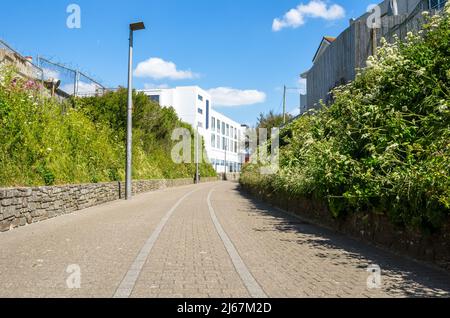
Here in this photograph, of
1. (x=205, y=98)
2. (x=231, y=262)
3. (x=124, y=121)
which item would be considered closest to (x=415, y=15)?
(x=231, y=262)

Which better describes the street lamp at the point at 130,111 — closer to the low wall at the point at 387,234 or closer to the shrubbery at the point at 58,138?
the shrubbery at the point at 58,138

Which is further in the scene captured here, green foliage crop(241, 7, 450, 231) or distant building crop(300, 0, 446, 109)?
distant building crop(300, 0, 446, 109)

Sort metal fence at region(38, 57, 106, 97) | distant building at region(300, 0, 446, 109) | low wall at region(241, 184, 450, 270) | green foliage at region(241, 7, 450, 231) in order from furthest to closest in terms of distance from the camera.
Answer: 1. metal fence at region(38, 57, 106, 97)
2. distant building at region(300, 0, 446, 109)
3. green foliage at region(241, 7, 450, 231)
4. low wall at region(241, 184, 450, 270)

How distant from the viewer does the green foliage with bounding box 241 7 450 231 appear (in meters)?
6.71

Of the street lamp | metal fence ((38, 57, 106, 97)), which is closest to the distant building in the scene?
the street lamp

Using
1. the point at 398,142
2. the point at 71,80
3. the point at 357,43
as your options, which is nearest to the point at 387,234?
the point at 398,142

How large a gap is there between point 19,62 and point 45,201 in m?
7.05

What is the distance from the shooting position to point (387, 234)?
8.08m

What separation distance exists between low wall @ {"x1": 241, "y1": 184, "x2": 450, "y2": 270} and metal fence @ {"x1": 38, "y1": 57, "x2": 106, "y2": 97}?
13813 millimetres

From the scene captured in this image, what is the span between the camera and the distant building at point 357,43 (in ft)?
47.2

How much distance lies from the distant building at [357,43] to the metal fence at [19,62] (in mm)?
10966

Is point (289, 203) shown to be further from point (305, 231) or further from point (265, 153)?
point (265, 153)

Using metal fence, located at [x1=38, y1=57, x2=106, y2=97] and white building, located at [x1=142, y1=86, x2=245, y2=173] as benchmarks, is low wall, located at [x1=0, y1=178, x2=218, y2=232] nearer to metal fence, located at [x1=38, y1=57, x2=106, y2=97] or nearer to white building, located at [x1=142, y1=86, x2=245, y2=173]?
metal fence, located at [x1=38, y1=57, x2=106, y2=97]

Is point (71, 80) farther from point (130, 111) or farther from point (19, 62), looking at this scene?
point (19, 62)
